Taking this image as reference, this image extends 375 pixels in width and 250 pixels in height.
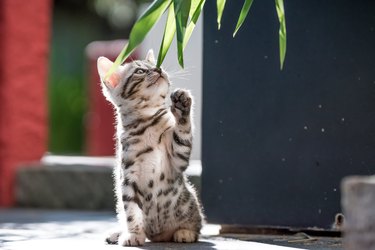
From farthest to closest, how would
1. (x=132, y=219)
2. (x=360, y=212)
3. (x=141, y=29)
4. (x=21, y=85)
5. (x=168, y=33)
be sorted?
(x=21, y=85)
(x=132, y=219)
(x=168, y=33)
(x=141, y=29)
(x=360, y=212)

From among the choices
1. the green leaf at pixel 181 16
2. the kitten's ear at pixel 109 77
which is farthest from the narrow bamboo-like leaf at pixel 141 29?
the kitten's ear at pixel 109 77

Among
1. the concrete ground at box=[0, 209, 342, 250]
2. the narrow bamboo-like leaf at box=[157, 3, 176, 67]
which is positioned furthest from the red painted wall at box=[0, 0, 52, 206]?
the narrow bamboo-like leaf at box=[157, 3, 176, 67]

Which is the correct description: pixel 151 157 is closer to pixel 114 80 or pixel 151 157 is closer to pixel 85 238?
pixel 114 80

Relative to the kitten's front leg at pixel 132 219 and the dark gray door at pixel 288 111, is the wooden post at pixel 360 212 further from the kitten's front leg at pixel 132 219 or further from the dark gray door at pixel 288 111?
the dark gray door at pixel 288 111

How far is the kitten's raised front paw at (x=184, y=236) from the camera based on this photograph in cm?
363

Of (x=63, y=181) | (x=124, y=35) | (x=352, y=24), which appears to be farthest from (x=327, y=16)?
(x=124, y=35)

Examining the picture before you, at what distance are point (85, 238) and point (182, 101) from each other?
0.89 meters

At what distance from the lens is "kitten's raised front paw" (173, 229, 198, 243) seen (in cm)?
363

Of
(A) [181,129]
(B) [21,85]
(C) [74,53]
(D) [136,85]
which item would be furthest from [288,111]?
(C) [74,53]

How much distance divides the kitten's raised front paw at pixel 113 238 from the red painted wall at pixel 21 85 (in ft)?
8.63

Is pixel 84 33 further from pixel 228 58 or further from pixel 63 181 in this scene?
pixel 228 58

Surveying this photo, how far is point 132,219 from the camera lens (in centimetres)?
348

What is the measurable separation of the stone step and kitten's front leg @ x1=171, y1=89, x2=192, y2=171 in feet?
7.95

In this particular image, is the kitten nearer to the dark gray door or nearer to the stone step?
the dark gray door
